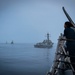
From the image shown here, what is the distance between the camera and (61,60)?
8.19ft

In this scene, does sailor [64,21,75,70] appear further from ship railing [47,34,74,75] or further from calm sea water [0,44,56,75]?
calm sea water [0,44,56,75]

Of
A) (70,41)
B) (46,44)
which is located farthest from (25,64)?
(46,44)

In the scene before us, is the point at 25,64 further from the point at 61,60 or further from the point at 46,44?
the point at 46,44

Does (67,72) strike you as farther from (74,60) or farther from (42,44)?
(42,44)

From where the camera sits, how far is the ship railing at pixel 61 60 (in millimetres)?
2447

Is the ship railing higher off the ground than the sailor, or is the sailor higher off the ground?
the sailor

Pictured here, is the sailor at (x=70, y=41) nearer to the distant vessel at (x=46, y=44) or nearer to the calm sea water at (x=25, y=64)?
the calm sea water at (x=25, y=64)

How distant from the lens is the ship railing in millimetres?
2447

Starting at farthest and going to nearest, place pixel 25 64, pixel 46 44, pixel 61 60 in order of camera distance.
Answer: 1. pixel 46 44
2. pixel 25 64
3. pixel 61 60

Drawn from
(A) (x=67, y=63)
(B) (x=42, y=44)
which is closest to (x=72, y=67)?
(A) (x=67, y=63)

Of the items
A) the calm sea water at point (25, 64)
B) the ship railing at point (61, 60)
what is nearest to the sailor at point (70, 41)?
Answer: the ship railing at point (61, 60)

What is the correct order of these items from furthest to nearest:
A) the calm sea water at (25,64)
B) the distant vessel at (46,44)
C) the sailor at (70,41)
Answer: the distant vessel at (46,44) → the calm sea water at (25,64) → the sailor at (70,41)

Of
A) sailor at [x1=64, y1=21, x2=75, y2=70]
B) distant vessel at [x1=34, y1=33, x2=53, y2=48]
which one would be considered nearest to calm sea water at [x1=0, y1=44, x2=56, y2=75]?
sailor at [x1=64, y1=21, x2=75, y2=70]

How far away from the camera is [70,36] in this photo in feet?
8.56
